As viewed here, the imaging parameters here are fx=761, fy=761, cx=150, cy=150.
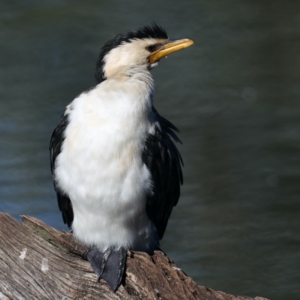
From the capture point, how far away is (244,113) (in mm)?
6508

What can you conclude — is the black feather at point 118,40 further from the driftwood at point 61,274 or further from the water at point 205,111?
the water at point 205,111

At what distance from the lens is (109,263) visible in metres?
3.50

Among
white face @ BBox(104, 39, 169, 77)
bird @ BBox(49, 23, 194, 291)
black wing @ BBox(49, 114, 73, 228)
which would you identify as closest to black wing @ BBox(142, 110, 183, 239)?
bird @ BBox(49, 23, 194, 291)

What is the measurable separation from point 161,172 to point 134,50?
0.62m

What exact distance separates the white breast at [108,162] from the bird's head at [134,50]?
14cm

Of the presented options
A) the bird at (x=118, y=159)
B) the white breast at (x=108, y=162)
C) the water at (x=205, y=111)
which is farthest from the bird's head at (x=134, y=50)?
the water at (x=205, y=111)

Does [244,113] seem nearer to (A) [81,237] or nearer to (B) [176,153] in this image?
(B) [176,153]

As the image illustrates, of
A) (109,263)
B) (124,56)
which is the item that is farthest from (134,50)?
(109,263)

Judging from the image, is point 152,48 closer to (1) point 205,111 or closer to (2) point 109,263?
(2) point 109,263

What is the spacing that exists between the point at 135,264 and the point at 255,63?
330 centimetres

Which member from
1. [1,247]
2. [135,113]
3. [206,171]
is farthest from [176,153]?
[206,171]

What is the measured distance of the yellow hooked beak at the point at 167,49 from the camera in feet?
12.7

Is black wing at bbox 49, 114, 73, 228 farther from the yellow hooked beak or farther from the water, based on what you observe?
the water

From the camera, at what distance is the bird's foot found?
3449 mm
